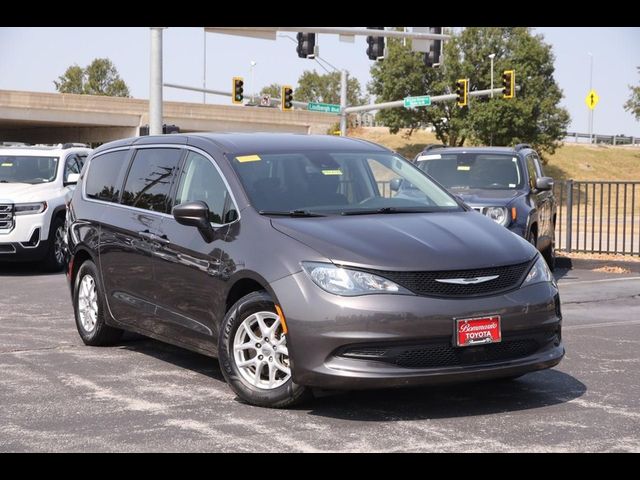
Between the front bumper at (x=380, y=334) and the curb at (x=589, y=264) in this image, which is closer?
the front bumper at (x=380, y=334)

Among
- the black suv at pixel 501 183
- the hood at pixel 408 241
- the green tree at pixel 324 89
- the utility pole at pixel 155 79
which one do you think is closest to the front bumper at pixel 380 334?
the hood at pixel 408 241

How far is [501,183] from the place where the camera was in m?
14.7

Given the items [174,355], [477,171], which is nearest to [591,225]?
[477,171]

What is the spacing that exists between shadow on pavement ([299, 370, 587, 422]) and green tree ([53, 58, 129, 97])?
88.3 meters

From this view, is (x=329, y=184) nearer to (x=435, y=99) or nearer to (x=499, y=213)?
(x=499, y=213)

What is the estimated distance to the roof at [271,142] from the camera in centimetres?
788

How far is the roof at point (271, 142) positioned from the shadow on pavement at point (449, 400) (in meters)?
1.88

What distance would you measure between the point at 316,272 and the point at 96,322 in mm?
3419

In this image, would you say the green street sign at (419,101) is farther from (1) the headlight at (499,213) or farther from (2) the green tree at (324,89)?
(2) the green tree at (324,89)

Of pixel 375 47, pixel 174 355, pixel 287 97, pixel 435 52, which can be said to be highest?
pixel 375 47

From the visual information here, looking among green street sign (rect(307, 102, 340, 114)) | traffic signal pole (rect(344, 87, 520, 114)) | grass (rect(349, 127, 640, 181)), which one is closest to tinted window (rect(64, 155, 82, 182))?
green street sign (rect(307, 102, 340, 114))

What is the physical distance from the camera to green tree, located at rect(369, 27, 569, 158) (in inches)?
2527
